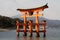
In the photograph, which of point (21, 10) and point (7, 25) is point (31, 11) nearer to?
point (21, 10)

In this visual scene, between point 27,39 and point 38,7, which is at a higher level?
point 38,7

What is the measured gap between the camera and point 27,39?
969 inches

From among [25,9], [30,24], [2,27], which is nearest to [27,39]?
[30,24]

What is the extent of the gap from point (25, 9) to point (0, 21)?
25708 millimetres

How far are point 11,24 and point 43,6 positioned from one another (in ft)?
91.9

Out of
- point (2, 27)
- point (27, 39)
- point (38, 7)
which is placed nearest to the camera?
point (27, 39)

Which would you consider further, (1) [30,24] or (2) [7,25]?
(2) [7,25]

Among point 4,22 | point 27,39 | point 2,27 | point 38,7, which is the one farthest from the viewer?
point 4,22

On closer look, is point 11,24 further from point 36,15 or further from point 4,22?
point 36,15

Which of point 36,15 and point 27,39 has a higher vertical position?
point 36,15

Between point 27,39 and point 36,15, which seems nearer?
point 27,39

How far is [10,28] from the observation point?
5188 centimetres

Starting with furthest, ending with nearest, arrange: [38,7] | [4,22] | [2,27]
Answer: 1. [4,22]
2. [2,27]
3. [38,7]

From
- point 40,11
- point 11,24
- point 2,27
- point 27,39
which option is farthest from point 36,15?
point 11,24
